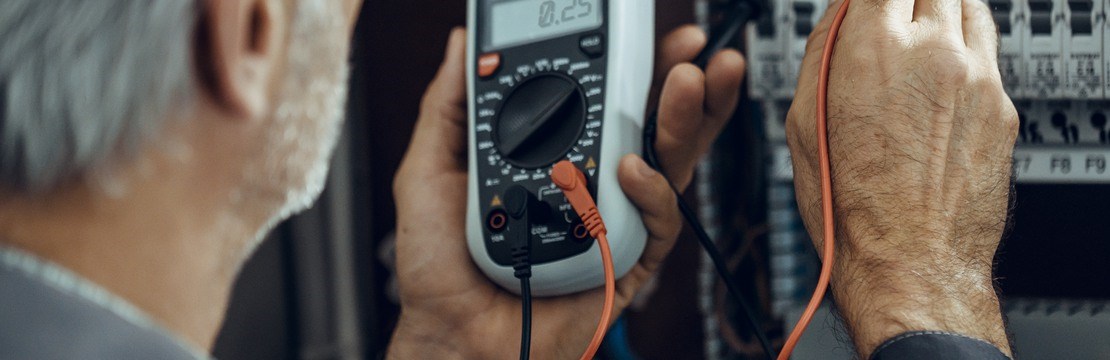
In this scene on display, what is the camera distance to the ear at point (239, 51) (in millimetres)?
403

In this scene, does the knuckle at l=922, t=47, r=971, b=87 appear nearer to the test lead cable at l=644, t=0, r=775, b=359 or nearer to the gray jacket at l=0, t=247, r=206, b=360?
the test lead cable at l=644, t=0, r=775, b=359

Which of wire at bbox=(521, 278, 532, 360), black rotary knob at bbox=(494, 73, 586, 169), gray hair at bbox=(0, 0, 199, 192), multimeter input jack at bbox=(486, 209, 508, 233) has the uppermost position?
gray hair at bbox=(0, 0, 199, 192)

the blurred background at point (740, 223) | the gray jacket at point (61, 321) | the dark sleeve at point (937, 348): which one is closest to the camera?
the gray jacket at point (61, 321)

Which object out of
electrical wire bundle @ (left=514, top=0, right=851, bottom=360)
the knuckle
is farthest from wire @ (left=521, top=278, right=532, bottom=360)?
the knuckle

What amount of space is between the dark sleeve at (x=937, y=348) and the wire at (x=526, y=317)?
0.19m

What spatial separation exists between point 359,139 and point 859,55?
1.77ft

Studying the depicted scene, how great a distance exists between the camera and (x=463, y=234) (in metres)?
0.73

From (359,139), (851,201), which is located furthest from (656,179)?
(359,139)

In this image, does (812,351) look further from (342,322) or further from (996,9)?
(342,322)

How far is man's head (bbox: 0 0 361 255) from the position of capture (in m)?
0.37

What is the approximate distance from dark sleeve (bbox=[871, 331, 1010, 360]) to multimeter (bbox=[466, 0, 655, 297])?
173 millimetres

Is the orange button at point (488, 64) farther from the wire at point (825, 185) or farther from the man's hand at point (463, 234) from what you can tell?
the wire at point (825, 185)

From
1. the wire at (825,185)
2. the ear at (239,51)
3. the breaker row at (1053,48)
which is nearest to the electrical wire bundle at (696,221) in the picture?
Result: the wire at (825,185)

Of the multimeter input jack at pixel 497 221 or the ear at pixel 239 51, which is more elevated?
the ear at pixel 239 51
